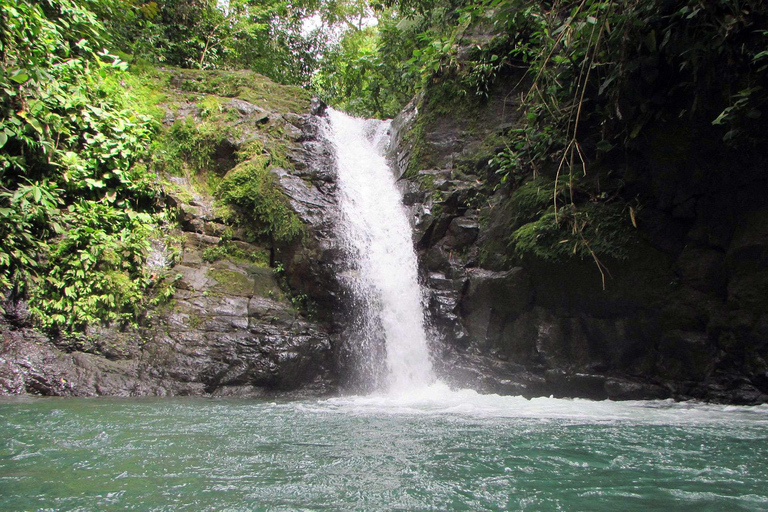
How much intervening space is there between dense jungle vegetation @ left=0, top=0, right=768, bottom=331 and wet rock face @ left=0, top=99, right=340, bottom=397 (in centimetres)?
33

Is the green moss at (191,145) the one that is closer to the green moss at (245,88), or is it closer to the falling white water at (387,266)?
the green moss at (245,88)

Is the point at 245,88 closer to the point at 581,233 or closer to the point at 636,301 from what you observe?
the point at 581,233

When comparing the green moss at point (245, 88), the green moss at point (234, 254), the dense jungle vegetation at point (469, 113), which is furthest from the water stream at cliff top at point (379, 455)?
the green moss at point (245, 88)

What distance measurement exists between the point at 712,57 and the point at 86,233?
7652 millimetres

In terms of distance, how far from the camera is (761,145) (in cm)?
468

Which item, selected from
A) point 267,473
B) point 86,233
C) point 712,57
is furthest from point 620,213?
point 86,233

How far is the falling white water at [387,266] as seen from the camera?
6.59 metres

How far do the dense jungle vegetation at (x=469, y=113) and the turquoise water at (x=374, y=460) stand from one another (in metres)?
2.10

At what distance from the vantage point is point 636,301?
17.8ft

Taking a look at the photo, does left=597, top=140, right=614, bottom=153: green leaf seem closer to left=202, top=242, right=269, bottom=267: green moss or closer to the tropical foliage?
left=202, top=242, right=269, bottom=267: green moss

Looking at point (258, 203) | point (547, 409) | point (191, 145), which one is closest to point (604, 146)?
point (547, 409)

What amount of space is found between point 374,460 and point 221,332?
394 centimetres

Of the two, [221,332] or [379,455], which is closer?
[379,455]

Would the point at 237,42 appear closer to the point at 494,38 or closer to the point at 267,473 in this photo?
the point at 494,38
